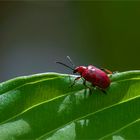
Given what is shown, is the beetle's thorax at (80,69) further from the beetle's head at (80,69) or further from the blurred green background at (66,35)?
the blurred green background at (66,35)

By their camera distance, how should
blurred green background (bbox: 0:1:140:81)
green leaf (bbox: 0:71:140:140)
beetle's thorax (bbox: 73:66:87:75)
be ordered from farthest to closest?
1. blurred green background (bbox: 0:1:140:81)
2. beetle's thorax (bbox: 73:66:87:75)
3. green leaf (bbox: 0:71:140:140)

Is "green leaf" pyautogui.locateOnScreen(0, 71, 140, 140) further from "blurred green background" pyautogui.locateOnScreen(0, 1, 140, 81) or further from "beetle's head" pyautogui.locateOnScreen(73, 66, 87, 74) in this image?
"blurred green background" pyautogui.locateOnScreen(0, 1, 140, 81)

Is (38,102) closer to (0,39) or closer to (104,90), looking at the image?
(104,90)

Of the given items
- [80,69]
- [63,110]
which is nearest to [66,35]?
[80,69]

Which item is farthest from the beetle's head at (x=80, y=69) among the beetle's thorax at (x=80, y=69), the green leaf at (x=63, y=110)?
the green leaf at (x=63, y=110)

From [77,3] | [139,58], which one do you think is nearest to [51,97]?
[139,58]

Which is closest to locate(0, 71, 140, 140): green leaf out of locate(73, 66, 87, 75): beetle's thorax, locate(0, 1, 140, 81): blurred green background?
locate(73, 66, 87, 75): beetle's thorax
